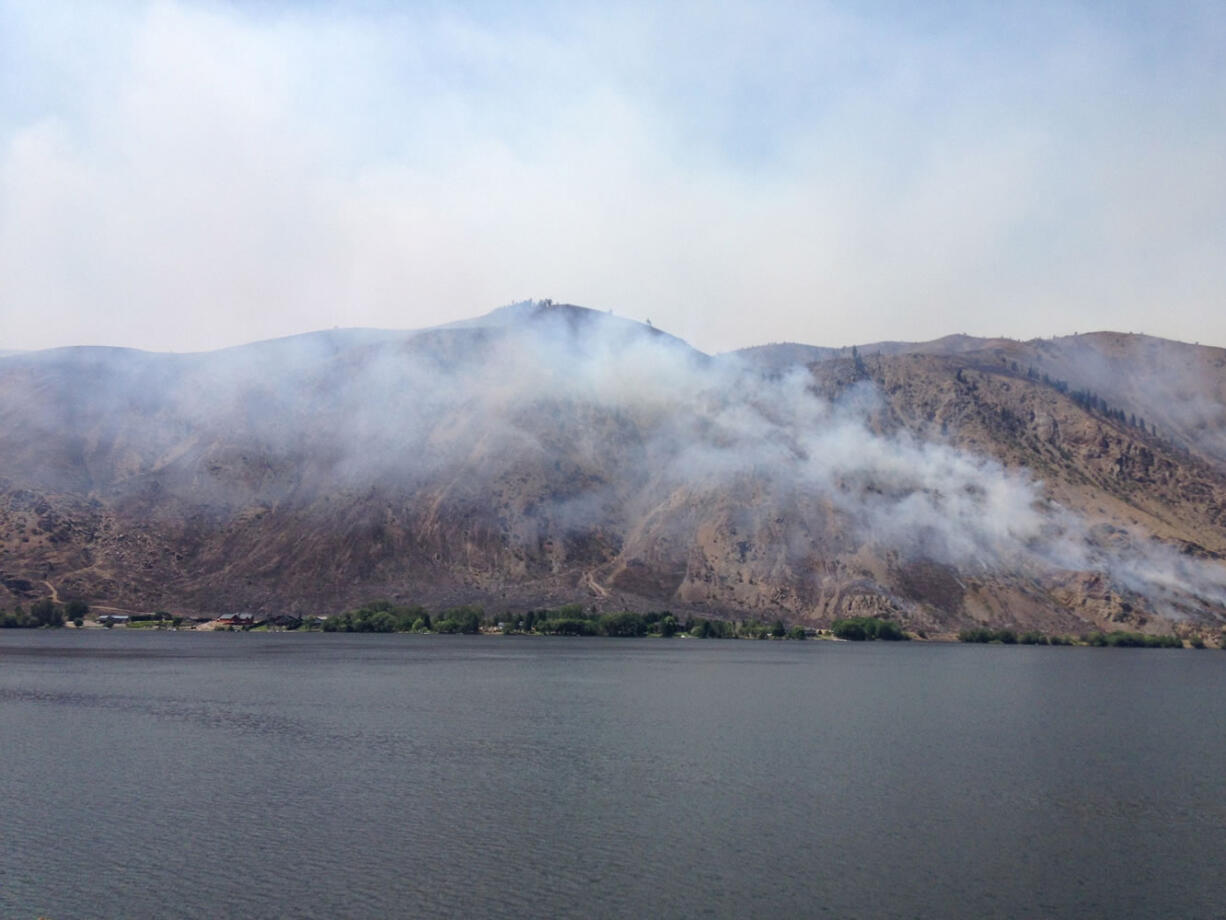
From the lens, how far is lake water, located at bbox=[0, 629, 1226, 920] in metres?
37.5

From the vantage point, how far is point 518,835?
45.1 meters

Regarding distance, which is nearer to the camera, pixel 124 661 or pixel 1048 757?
pixel 1048 757

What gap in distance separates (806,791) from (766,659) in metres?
103

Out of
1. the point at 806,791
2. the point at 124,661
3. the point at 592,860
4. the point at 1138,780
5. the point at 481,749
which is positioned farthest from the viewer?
the point at 124,661

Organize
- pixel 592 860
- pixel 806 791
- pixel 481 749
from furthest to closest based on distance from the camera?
pixel 481 749 → pixel 806 791 → pixel 592 860

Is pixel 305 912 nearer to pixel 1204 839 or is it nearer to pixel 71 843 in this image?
pixel 71 843

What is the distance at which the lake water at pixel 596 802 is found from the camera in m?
37.5

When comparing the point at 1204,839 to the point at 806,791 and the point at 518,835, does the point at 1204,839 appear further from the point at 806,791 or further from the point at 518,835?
the point at 518,835

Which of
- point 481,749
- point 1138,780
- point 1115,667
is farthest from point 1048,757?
point 1115,667

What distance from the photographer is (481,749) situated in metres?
66.1

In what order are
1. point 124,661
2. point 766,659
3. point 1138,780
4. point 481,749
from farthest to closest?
1. point 766,659
2. point 124,661
3. point 481,749
4. point 1138,780

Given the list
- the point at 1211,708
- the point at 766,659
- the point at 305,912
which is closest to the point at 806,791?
the point at 305,912

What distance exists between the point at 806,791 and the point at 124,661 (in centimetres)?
10796

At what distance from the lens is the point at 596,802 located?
169 feet
